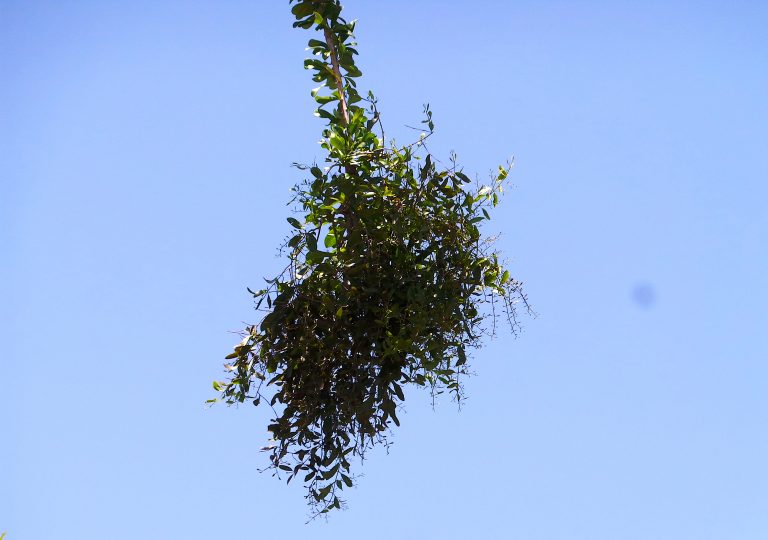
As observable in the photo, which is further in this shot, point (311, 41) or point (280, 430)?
point (311, 41)

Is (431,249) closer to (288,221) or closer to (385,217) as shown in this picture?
(385,217)

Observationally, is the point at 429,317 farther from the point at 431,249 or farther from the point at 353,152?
the point at 353,152

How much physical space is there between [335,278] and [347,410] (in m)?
0.25

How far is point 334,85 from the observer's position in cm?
218

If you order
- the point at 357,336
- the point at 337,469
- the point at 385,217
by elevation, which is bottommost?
the point at 337,469

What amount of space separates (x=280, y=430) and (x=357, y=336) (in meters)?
0.25

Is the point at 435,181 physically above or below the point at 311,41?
below

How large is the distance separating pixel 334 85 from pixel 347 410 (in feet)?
2.19

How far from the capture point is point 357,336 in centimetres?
200

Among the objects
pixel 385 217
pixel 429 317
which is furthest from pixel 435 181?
pixel 429 317

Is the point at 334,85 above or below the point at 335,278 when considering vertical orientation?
above

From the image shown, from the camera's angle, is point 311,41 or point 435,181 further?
point 311,41

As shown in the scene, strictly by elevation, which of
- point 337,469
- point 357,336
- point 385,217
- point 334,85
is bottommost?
point 337,469

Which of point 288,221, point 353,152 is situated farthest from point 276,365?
point 353,152
